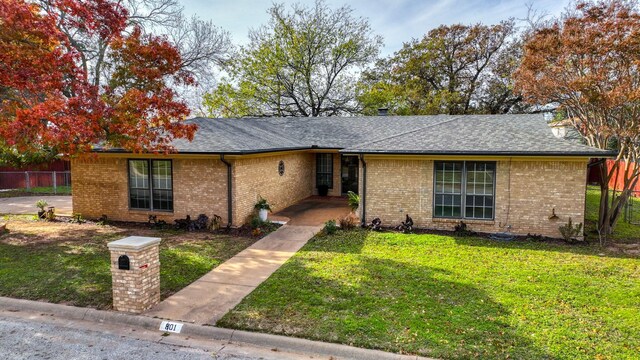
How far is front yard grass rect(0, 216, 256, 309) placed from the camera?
7707 mm

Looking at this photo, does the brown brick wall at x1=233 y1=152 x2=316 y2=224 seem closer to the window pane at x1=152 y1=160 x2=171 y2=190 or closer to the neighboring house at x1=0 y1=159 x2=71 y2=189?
the window pane at x1=152 y1=160 x2=171 y2=190

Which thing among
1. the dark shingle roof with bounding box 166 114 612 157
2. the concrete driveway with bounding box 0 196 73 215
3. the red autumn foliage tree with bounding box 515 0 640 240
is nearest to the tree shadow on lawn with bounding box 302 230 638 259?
the red autumn foliage tree with bounding box 515 0 640 240

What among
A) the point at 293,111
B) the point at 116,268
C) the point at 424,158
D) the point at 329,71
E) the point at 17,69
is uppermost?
the point at 329,71

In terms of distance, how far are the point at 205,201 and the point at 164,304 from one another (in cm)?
625

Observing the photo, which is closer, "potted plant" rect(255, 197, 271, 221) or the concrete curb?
the concrete curb

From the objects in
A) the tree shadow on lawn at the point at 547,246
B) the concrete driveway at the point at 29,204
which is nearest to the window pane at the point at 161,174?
the concrete driveway at the point at 29,204

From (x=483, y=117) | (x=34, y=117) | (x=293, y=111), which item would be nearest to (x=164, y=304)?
(x=34, y=117)

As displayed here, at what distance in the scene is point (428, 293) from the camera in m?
7.38

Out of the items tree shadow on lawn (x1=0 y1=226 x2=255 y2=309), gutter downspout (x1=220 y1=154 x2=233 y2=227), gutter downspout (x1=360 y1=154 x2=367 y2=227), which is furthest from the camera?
gutter downspout (x1=360 y1=154 x2=367 y2=227)

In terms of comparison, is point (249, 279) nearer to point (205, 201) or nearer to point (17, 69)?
point (205, 201)

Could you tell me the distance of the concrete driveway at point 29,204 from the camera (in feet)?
54.5

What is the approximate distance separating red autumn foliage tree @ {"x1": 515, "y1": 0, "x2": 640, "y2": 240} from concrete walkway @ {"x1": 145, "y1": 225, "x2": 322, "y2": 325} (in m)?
8.87

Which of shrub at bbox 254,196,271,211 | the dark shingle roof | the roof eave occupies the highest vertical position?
the dark shingle roof

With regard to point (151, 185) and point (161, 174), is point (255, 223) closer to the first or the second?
point (161, 174)
